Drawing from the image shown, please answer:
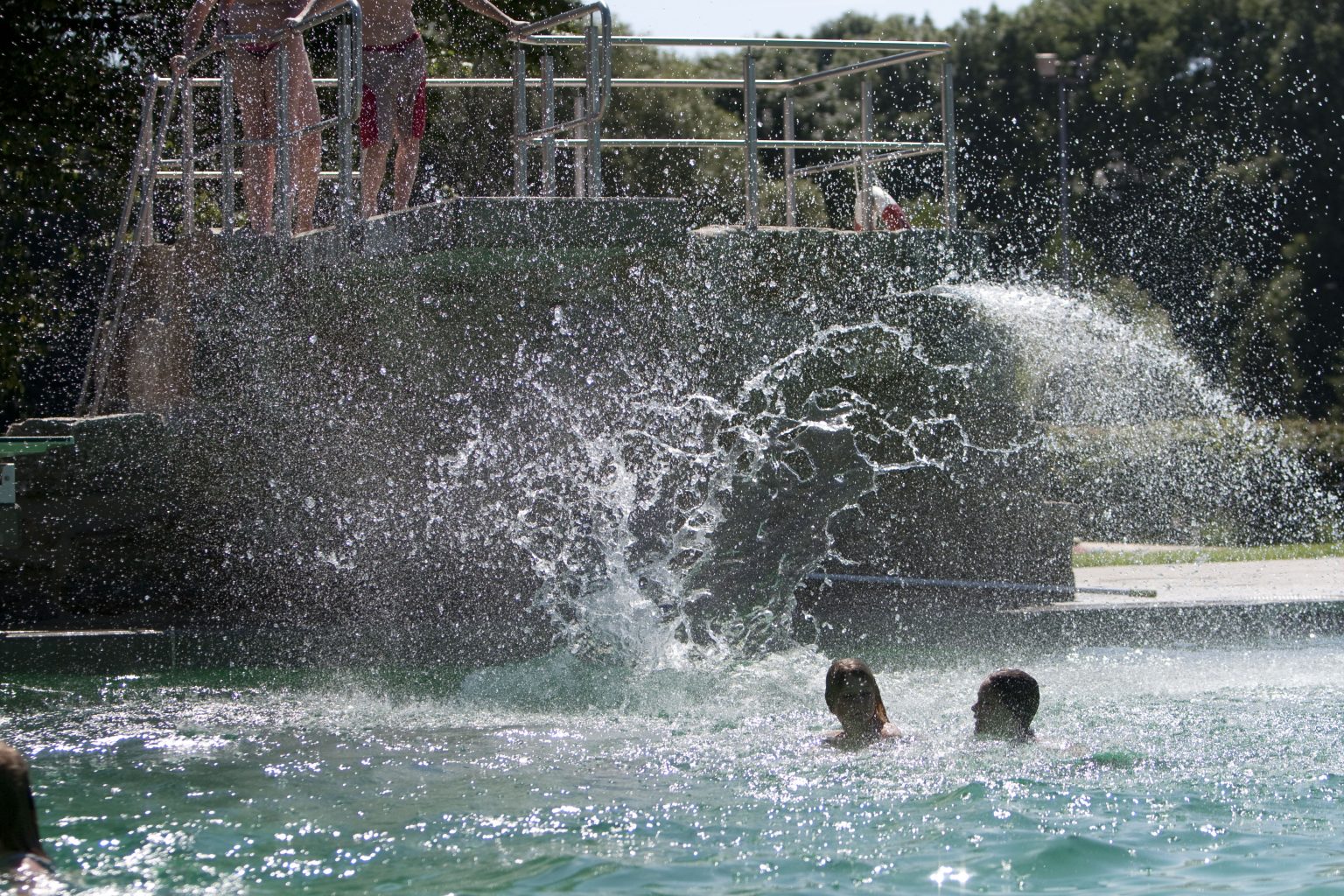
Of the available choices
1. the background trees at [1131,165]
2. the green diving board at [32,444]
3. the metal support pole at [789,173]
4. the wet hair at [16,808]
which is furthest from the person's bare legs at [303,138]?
the background trees at [1131,165]

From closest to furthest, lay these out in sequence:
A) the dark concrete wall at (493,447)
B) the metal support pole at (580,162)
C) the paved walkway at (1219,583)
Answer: the dark concrete wall at (493,447) → the paved walkway at (1219,583) → the metal support pole at (580,162)

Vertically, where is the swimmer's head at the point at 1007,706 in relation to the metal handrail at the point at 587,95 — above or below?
below

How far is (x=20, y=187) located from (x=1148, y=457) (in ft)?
41.7

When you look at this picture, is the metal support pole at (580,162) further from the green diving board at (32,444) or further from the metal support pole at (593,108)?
the green diving board at (32,444)

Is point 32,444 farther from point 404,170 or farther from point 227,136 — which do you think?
point 404,170

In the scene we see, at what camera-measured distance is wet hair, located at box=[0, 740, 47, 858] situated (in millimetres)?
4344

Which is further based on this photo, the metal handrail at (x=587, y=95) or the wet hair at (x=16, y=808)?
the metal handrail at (x=587, y=95)

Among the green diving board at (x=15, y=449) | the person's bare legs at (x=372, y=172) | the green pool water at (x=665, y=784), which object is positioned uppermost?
the person's bare legs at (x=372, y=172)

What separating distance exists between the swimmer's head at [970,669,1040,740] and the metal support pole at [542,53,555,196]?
4.16 meters

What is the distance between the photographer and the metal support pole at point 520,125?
9.41 metres

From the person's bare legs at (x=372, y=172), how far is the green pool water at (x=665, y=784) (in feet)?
9.10

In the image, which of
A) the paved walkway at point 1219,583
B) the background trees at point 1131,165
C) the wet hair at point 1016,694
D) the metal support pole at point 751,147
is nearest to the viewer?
the wet hair at point 1016,694

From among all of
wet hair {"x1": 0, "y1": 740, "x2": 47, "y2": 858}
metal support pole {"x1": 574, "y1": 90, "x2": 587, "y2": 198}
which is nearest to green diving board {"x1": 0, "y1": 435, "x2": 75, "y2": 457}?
metal support pole {"x1": 574, "y1": 90, "x2": 587, "y2": 198}

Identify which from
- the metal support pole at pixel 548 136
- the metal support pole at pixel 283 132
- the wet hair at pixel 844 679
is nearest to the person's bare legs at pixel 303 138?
the metal support pole at pixel 283 132
